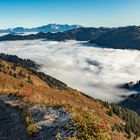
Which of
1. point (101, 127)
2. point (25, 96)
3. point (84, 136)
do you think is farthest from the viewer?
point (25, 96)

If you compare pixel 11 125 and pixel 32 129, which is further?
pixel 11 125

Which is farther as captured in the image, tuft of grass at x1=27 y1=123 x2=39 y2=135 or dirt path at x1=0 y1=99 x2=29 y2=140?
dirt path at x1=0 y1=99 x2=29 y2=140

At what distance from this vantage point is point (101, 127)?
26922 mm

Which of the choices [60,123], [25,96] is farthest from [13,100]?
[60,123]

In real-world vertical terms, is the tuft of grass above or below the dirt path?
above

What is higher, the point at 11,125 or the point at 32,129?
the point at 32,129

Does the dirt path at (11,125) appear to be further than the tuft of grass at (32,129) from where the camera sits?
Yes

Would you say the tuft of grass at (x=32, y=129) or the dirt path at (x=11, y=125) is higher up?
the tuft of grass at (x=32, y=129)

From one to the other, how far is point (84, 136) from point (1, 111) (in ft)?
47.4

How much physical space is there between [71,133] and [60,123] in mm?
2928

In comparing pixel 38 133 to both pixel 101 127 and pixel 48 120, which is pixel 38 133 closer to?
pixel 48 120

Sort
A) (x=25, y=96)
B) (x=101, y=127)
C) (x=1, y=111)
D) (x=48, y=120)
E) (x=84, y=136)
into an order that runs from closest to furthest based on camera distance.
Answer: (x=84, y=136), (x=101, y=127), (x=48, y=120), (x=1, y=111), (x=25, y=96)

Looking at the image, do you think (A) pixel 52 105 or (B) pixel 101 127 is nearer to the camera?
(B) pixel 101 127

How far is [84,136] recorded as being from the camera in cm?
2528
